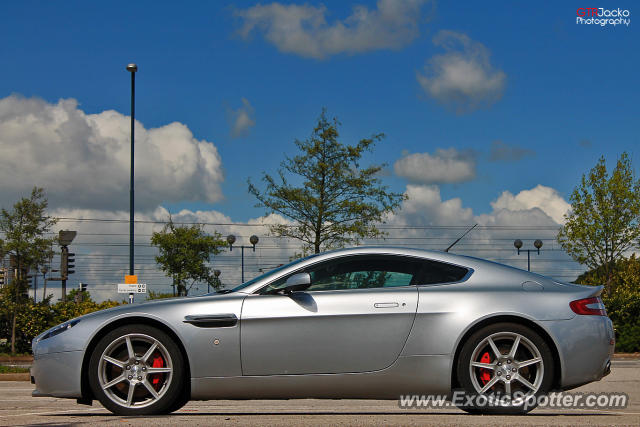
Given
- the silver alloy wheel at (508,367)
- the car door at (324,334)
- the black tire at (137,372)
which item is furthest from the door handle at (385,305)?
the black tire at (137,372)

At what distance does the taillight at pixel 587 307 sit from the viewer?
19.1 feet

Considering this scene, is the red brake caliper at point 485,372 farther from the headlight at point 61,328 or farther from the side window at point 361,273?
the headlight at point 61,328

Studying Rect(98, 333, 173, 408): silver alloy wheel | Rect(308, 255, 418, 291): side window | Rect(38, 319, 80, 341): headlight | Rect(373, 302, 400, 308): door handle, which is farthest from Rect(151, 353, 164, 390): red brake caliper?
Rect(373, 302, 400, 308): door handle

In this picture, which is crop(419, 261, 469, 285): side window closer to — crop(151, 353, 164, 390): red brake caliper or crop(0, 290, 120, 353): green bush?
crop(151, 353, 164, 390): red brake caliper

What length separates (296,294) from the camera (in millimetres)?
5824

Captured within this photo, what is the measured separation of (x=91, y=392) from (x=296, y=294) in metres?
1.80

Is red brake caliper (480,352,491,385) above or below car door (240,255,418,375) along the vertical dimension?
below

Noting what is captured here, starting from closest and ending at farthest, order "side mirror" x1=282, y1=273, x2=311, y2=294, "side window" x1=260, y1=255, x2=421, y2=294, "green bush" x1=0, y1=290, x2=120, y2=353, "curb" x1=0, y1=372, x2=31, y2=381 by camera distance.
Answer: "side mirror" x1=282, y1=273, x2=311, y2=294, "side window" x1=260, y1=255, x2=421, y2=294, "curb" x1=0, y1=372, x2=31, y2=381, "green bush" x1=0, y1=290, x2=120, y2=353

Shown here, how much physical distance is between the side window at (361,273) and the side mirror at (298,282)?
14cm

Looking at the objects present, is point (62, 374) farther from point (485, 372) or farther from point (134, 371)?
point (485, 372)

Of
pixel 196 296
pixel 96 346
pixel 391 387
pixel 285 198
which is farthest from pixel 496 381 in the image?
pixel 285 198

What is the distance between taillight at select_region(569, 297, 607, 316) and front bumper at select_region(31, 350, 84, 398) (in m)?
3.85

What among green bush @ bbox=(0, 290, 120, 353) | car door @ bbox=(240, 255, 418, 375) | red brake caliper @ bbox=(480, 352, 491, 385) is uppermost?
car door @ bbox=(240, 255, 418, 375)

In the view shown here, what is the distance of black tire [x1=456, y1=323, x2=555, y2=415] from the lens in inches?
223
